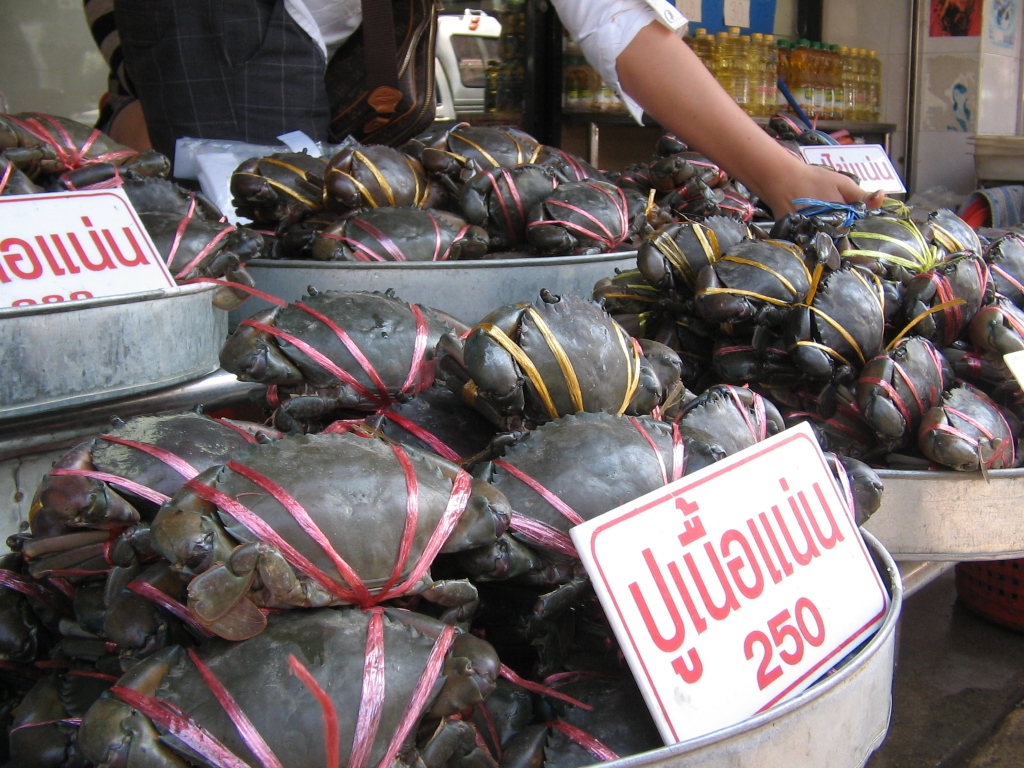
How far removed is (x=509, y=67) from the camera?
5.00 metres

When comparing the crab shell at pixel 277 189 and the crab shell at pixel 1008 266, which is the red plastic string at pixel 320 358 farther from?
the crab shell at pixel 1008 266

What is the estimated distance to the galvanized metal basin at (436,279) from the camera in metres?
1.55

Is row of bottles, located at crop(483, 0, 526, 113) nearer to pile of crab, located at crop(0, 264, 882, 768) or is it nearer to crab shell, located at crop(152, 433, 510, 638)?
pile of crab, located at crop(0, 264, 882, 768)

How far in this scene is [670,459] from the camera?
959 mm

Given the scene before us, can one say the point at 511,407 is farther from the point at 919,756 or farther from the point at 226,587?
the point at 919,756

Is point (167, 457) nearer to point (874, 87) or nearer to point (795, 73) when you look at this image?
point (795, 73)

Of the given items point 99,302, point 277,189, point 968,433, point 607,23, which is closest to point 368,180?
point 277,189

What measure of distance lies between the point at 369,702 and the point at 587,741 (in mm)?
230

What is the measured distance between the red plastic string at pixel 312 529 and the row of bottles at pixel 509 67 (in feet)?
14.9

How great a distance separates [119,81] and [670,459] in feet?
11.1

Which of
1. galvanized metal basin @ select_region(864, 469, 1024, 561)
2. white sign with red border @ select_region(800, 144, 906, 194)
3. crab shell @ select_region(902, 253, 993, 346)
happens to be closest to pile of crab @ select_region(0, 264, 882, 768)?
galvanized metal basin @ select_region(864, 469, 1024, 561)

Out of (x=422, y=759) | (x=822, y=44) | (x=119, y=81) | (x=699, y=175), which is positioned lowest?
(x=422, y=759)

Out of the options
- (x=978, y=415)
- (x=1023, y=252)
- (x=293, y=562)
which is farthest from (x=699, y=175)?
(x=293, y=562)

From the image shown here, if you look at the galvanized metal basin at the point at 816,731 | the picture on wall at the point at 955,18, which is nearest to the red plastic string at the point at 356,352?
the galvanized metal basin at the point at 816,731
